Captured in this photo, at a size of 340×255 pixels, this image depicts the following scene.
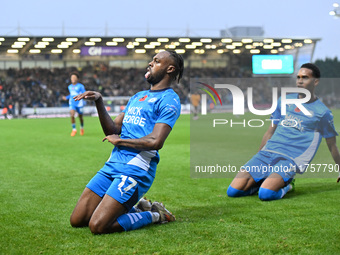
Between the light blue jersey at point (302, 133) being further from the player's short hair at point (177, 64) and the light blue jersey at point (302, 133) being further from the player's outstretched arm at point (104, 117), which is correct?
the player's outstretched arm at point (104, 117)

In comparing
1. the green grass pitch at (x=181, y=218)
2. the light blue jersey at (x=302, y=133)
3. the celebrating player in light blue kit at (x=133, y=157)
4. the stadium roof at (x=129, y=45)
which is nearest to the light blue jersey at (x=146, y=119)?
the celebrating player in light blue kit at (x=133, y=157)

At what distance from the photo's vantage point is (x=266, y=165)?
6934 mm

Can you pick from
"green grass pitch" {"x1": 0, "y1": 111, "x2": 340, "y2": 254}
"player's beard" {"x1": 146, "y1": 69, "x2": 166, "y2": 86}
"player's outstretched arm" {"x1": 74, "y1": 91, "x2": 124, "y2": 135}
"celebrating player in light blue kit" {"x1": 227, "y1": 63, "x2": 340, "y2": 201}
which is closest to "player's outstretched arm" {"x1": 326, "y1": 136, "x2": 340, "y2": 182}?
"celebrating player in light blue kit" {"x1": 227, "y1": 63, "x2": 340, "y2": 201}

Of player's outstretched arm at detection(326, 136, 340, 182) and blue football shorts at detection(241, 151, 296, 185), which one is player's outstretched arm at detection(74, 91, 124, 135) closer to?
blue football shorts at detection(241, 151, 296, 185)

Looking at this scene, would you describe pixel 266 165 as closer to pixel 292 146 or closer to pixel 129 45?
pixel 292 146

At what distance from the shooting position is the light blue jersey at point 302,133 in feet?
22.5

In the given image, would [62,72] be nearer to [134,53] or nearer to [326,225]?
[134,53]

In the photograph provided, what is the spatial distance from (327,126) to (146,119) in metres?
3.17

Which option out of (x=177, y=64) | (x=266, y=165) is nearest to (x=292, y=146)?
(x=266, y=165)

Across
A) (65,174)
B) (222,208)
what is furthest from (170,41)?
(222,208)

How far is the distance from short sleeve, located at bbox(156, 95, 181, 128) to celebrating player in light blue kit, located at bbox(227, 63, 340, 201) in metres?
2.33

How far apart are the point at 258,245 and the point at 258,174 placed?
2.61 meters

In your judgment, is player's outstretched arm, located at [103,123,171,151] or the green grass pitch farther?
player's outstretched arm, located at [103,123,171,151]

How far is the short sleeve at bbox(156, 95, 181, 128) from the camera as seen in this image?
489cm
